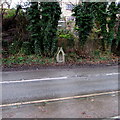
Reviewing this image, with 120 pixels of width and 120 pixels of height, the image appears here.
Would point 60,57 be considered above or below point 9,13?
below

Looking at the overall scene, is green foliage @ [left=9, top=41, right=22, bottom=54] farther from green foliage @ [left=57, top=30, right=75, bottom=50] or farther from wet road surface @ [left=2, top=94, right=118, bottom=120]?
wet road surface @ [left=2, top=94, right=118, bottom=120]

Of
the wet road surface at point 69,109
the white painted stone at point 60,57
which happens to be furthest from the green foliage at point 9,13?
the wet road surface at point 69,109

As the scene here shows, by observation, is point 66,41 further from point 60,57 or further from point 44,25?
point 44,25

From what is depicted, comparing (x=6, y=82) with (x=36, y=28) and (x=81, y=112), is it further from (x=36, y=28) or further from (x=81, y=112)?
(x=36, y=28)

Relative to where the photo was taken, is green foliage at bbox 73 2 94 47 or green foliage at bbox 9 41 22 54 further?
green foliage at bbox 73 2 94 47

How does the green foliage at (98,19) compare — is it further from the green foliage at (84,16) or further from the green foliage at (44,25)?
the green foliage at (44,25)

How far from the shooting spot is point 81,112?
3.90 metres

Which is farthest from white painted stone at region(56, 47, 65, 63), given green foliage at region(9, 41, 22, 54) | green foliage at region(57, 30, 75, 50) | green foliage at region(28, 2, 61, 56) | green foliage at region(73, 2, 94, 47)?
green foliage at region(9, 41, 22, 54)

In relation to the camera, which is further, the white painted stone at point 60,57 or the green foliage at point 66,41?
the green foliage at point 66,41

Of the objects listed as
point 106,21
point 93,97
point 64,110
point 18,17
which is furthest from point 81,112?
point 18,17

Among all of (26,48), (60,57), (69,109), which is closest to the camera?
(69,109)

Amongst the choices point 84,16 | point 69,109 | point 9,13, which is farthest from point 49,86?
point 9,13

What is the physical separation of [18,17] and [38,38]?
13.3 ft

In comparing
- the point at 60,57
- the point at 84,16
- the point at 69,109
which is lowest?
the point at 69,109
